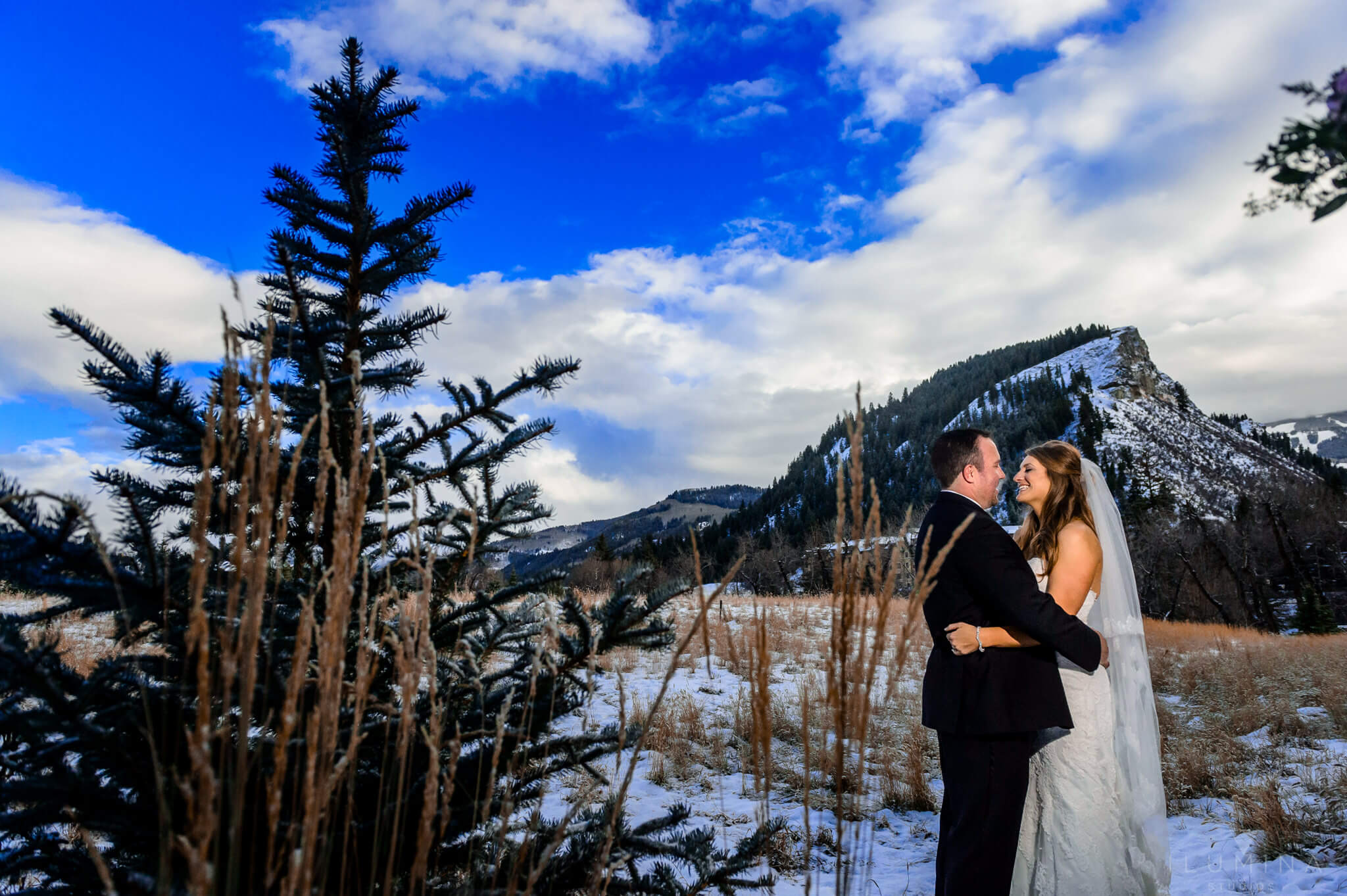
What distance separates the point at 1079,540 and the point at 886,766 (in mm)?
3257

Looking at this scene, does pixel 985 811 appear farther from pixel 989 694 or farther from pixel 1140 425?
pixel 1140 425

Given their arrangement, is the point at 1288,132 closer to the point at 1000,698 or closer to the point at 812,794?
the point at 1000,698

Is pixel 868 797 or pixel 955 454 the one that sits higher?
pixel 955 454

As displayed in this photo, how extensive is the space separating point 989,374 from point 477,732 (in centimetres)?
15355

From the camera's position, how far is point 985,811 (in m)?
2.60

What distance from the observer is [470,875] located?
5.72ft

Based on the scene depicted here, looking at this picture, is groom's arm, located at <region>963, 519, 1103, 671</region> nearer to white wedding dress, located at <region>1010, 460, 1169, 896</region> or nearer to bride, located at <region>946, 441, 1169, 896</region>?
bride, located at <region>946, 441, 1169, 896</region>

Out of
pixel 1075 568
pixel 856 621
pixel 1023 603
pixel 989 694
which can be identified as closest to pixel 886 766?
pixel 1075 568

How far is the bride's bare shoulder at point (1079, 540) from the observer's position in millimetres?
3219

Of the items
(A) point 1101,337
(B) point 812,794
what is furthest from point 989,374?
(B) point 812,794

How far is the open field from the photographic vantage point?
2641 millimetres

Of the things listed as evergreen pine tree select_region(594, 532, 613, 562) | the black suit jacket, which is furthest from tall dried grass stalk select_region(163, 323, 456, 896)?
evergreen pine tree select_region(594, 532, 613, 562)

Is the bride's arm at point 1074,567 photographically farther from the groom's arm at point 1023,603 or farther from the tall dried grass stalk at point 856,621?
the tall dried grass stalk at point 856,621

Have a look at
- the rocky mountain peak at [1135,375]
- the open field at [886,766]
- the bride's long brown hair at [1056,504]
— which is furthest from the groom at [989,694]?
the rocky mountain peak at [1135,375]
